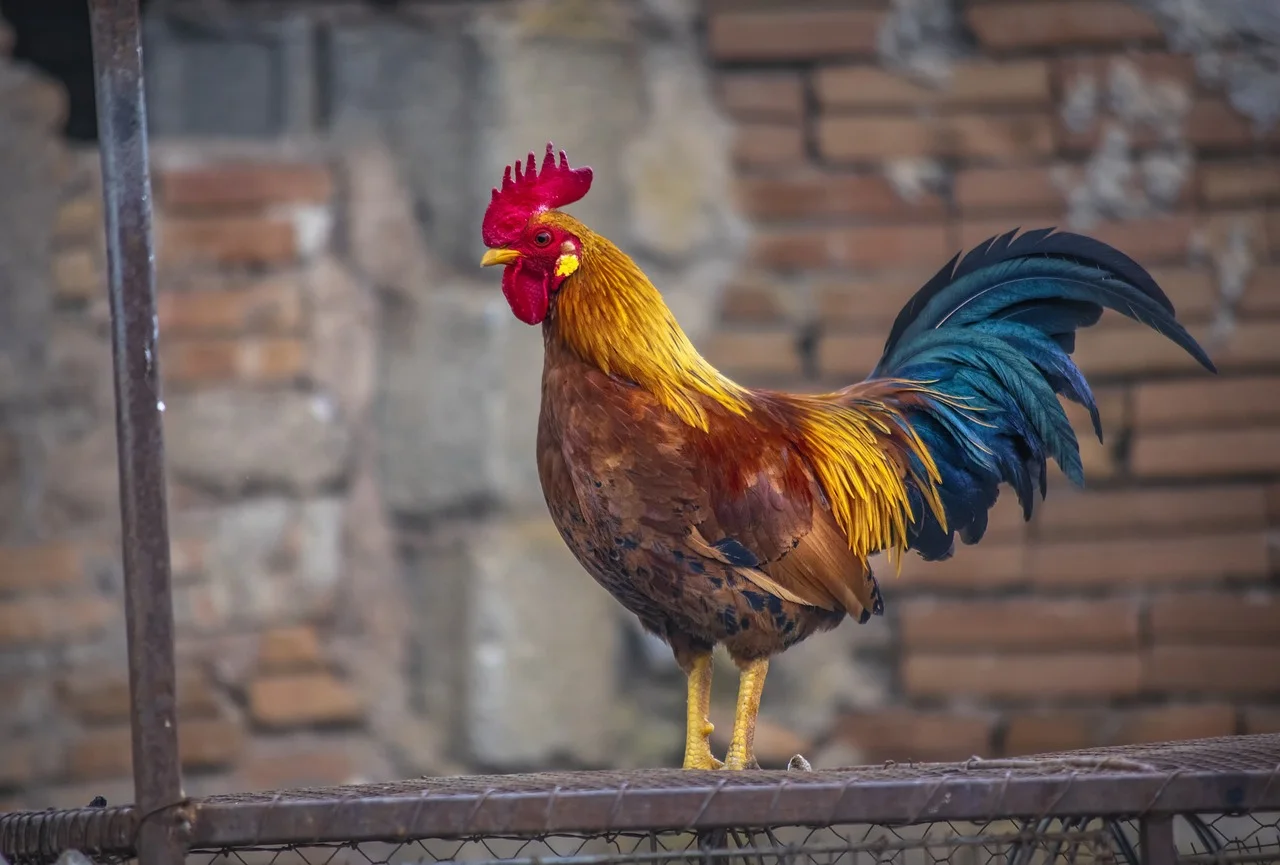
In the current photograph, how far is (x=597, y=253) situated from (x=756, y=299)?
95cm

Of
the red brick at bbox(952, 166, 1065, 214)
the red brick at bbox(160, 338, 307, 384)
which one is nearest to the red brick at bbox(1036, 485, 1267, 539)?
the red brick at bbox(952, 166, 1065, 214)

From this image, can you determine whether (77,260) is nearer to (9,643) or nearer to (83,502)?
(83,502)

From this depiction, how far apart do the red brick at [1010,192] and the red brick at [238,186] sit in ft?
4.24

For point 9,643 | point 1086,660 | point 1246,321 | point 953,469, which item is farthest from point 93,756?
point 1246,321

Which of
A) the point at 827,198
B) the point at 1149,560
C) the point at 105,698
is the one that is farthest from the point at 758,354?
the point at 105,698

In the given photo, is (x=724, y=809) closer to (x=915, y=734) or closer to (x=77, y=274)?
(x=915, y=734)

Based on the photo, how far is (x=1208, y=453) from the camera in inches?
115

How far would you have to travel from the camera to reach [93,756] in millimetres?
2908

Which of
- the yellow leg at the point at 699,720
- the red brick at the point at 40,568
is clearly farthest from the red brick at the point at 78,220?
the yellow leg at the point at 699,720

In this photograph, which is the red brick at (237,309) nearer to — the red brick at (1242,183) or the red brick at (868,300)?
the red brick at (868,300)

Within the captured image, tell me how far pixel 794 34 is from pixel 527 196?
1.11 metres

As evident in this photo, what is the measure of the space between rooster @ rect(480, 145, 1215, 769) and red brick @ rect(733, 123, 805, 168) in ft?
2.52

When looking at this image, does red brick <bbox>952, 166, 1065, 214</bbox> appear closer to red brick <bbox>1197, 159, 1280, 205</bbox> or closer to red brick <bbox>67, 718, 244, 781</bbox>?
red brick <bbox>1197, 159, 1280, 205</bbox>

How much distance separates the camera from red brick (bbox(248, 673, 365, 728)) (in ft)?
9.62
